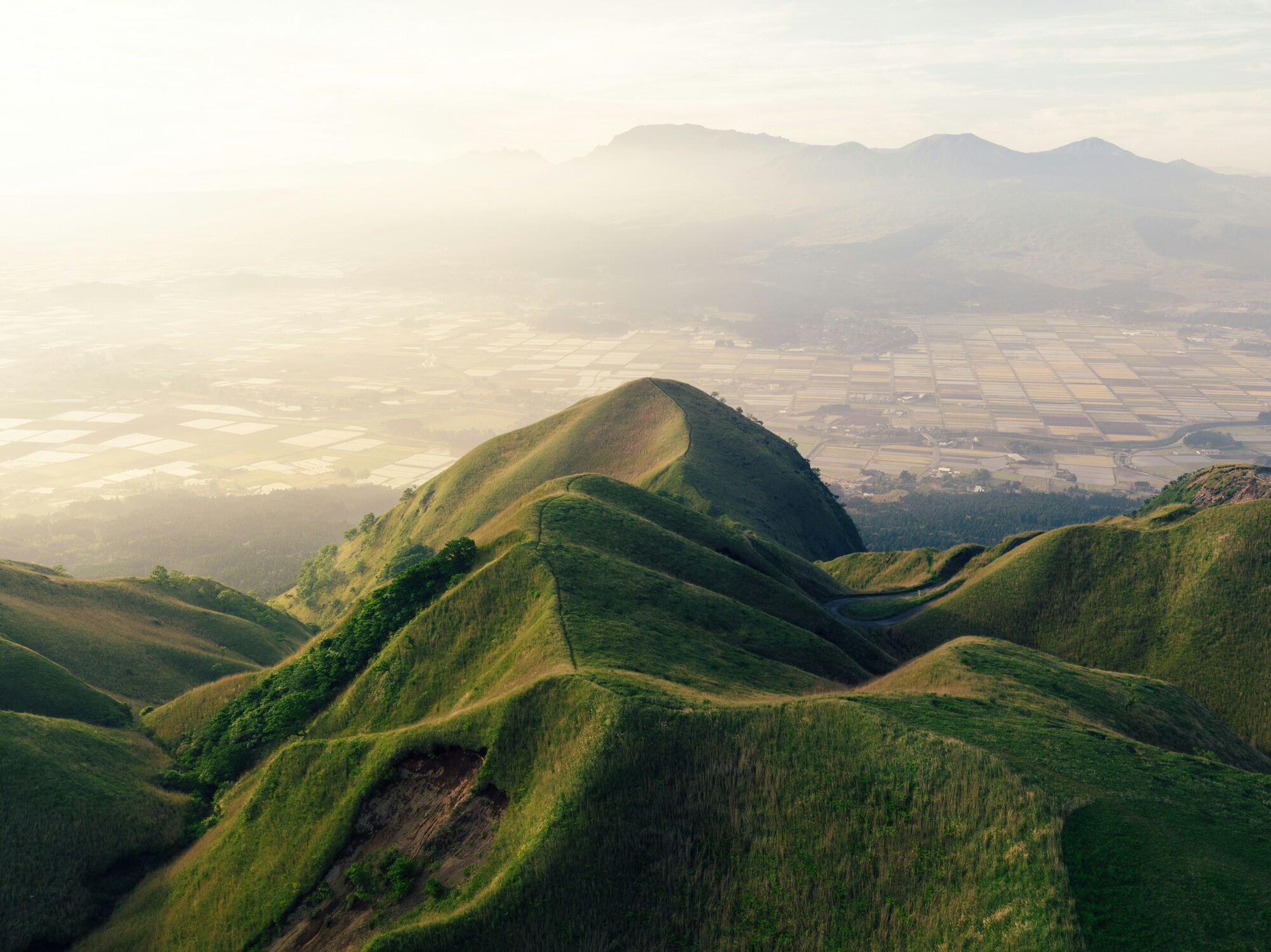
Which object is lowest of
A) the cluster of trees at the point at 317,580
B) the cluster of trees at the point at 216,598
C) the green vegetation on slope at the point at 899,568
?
the cluster of trees at the point at 317,580

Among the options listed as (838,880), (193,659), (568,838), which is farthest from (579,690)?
(193,659)

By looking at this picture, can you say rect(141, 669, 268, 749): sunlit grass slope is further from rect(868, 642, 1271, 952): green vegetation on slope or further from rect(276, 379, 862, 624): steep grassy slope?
rect(868, 642, 1271, 952): green vegetation on slope

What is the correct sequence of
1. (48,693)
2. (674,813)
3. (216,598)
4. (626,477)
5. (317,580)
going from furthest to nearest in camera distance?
(317,580) < (626,477) < (216,598) < (48,693) < (674,813)

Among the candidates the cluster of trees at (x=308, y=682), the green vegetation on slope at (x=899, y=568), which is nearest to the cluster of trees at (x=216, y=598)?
the cluster of trees at (x=308, y=682)

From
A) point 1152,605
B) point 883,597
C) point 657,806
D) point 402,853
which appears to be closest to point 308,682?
point 402,853

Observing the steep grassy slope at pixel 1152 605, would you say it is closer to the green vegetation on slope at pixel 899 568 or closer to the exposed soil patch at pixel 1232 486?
the green vegetation on slope at pixel 899 568

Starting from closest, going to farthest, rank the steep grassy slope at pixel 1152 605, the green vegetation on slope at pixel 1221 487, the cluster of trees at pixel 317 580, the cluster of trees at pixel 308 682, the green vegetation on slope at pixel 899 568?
the cluster of trees at pixel 308 682, the steep grassy slope at pixel 1152 605, the green vegetation on slope at pixel 899 568, the green vegetation on slope at pixel 1221 487, the cluster of trees at pixel 317 580

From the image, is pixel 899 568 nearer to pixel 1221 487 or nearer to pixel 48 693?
pixel 1221 487
